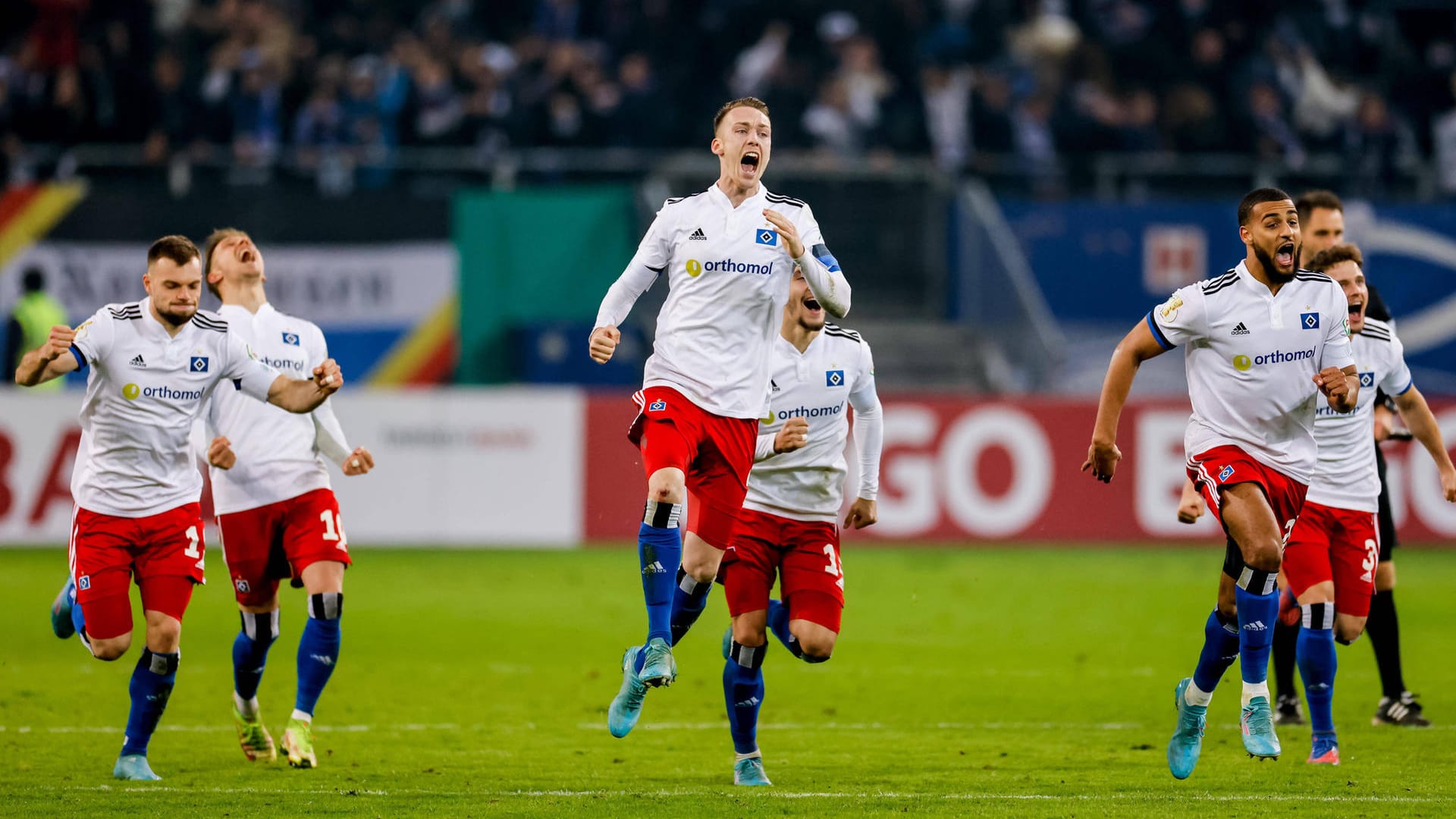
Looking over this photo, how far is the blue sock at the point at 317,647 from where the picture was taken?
353 inches

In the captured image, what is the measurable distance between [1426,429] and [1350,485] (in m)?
0.45

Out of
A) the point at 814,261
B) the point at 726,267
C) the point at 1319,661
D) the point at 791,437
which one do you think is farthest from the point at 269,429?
the point at 1319,661

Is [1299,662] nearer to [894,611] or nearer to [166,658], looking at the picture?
[166,658]

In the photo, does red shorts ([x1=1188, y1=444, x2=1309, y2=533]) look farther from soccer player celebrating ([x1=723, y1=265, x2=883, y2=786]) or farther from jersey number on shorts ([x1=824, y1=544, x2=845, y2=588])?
jersey number on shorts ([x1=824, y1=544, x2=845, y2=588])

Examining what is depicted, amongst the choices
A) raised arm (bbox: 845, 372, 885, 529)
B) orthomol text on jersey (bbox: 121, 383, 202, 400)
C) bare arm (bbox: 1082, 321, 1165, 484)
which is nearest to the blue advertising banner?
raised arm (bbox: 845, 372, 885, 529)

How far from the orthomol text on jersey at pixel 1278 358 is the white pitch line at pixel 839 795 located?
6.13ft

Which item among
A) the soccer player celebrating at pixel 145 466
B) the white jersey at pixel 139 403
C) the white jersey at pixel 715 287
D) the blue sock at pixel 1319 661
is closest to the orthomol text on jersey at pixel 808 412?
the white jersey at pixel 715 287

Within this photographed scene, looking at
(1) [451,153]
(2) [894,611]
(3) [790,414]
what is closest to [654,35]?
(1) [451,153]

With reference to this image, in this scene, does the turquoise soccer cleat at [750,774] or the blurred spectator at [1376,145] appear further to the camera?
the blurred spectator at [1376,145]

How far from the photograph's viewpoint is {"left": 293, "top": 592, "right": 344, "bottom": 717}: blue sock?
8.98 meters

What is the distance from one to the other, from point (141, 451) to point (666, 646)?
104 inches

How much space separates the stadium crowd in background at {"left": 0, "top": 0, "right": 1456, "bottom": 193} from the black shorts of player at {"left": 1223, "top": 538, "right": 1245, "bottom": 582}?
12.9m

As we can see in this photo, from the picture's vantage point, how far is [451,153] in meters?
20.6

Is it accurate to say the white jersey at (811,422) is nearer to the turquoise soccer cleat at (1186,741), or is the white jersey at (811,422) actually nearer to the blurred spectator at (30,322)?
the turquoise soccer cleat at (1186,741)
